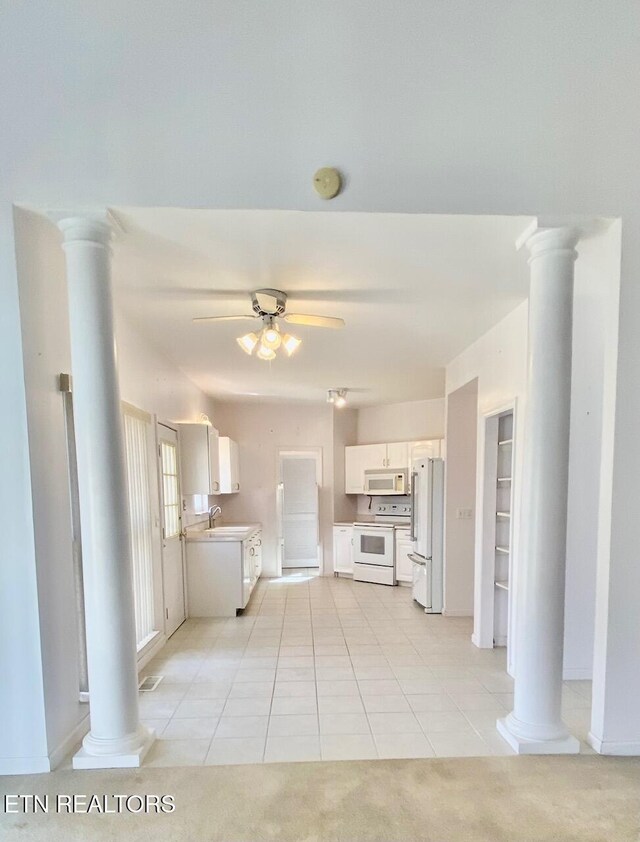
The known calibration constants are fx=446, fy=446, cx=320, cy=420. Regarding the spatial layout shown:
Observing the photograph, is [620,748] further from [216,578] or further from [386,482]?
[386,482]

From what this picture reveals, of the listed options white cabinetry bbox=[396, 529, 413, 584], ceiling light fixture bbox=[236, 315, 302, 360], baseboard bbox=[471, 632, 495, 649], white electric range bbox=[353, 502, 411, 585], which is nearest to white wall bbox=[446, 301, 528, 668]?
baseboard bbox=[471, 632, 495, 649]

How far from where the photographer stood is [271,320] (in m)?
2.93

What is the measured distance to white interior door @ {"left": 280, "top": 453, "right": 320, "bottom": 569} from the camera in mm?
7121

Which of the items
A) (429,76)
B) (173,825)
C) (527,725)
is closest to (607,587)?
(527,725)

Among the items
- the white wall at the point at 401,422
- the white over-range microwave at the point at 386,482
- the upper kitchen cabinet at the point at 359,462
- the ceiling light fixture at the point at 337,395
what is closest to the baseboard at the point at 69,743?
the ceiling light fixture at the point at 337,395

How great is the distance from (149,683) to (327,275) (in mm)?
2999

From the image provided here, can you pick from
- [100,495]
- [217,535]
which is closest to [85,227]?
[100,495]

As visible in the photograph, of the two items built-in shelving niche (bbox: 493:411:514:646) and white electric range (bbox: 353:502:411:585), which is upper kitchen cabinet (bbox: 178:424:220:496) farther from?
built-in shelving niche (bbox: 493:411:514:646)

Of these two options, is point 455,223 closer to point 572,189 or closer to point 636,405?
point 572,189

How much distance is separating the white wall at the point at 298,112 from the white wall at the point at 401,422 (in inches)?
178

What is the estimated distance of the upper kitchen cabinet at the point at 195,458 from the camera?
186 inches

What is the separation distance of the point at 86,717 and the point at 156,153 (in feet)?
9.74

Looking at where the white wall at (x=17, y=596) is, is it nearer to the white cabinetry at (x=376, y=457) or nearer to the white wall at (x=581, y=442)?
the white wall at (x=581, y=442)

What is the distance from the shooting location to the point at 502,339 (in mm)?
3410
